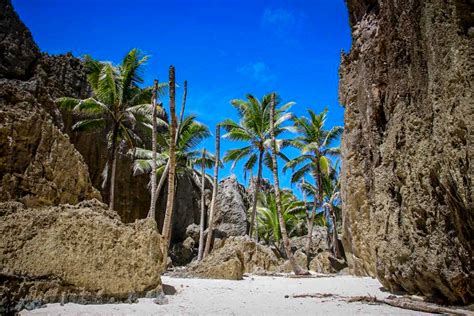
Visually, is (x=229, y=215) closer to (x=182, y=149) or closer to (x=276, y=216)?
(x=276, y=216)

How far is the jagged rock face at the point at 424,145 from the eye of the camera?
4176 mm

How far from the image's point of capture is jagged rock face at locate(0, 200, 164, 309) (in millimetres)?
5062

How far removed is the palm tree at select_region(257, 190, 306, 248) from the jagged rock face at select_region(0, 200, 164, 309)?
18385mm

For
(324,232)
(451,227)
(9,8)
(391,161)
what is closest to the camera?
(451,227)

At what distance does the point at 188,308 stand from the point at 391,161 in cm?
472

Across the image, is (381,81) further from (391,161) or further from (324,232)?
(324,232)

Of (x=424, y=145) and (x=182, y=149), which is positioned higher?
(x=182, y=149)

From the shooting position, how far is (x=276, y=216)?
29766mm

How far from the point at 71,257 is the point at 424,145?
5.84m

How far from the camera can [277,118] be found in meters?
21.5

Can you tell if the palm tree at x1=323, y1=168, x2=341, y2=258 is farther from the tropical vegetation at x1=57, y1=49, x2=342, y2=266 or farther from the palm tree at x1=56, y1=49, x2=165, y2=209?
the palm tree at x1=56, y1=49, x2=165, y2=209

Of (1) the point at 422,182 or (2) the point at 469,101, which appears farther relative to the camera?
(1) the point at 422,182

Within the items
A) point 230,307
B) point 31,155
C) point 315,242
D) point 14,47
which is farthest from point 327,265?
point 14,47

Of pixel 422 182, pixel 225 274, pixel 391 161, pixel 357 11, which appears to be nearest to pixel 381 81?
pixel 391 161
